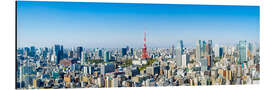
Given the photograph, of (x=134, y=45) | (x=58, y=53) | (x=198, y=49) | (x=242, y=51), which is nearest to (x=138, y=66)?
(x=134, y=45)

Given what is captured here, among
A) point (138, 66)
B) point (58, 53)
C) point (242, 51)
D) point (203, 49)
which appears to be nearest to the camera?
point (58, 53)

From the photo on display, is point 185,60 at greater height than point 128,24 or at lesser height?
lesser

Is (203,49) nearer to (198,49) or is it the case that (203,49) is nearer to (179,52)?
(198,49)

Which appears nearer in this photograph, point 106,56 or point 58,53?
point 58,53

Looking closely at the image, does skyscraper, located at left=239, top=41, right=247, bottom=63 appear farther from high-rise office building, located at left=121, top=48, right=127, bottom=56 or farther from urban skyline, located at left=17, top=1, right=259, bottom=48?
high-rise office building, located at left=121, top=48, right=127, bottom=56

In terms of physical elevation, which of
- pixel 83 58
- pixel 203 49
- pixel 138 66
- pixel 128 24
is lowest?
pixel 138 66

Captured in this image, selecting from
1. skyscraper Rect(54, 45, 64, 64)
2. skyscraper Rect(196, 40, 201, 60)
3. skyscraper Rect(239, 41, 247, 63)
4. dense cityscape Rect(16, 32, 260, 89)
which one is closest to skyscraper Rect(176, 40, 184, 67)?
dense cityscape Rect(16, 32, 260, 89)

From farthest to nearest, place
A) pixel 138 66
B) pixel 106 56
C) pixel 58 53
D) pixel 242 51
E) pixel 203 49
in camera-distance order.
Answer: pixel 242 51 < pixel 203 49 < pixel 138 66 < pixel 106 56 < pixel 58 53
